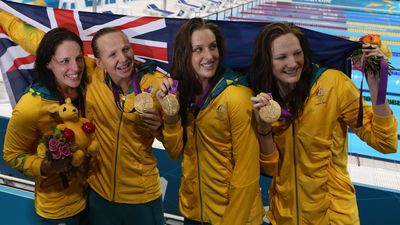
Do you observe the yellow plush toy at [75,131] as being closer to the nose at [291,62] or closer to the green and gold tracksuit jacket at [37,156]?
the green and gold tracksuit jacket at [37,156]

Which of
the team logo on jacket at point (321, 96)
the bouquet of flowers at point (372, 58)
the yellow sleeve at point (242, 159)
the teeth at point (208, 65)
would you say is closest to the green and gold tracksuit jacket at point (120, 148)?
the teeth at point (208, 65)

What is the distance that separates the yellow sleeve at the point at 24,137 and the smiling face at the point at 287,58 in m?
1.01

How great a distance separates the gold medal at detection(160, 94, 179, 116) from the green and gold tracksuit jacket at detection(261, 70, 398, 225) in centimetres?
40

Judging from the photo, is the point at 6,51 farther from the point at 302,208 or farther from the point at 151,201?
the point at 302,208

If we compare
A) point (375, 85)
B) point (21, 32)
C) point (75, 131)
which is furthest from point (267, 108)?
point (21, 32)

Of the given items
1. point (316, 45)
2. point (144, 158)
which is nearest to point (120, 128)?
point (144, 158)

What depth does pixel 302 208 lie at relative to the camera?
65.7 inches

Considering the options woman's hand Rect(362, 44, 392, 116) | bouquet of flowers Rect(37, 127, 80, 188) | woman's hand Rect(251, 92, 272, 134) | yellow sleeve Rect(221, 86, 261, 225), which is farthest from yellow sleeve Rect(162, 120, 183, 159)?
woman's hand Rect(362, 44, 392, 116)

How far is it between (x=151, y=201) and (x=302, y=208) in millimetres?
720

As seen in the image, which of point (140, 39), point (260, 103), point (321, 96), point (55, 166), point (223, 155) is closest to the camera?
point (260, 103)

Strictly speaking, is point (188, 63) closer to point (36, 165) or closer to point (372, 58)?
point (372, 58)

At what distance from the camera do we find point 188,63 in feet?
5.26

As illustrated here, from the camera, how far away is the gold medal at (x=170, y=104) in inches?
60.8

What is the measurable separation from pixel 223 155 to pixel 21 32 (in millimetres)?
1378
